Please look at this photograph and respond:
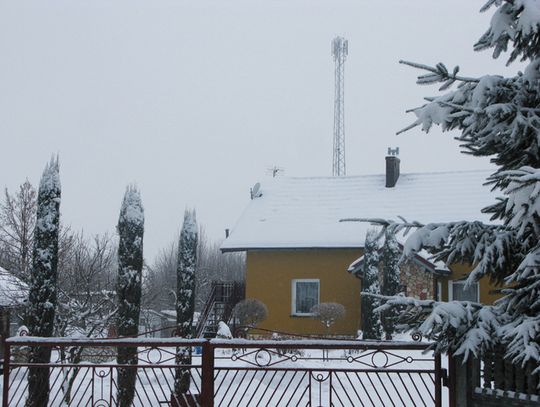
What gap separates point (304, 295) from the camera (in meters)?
19.9

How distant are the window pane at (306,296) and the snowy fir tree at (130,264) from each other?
898 cm

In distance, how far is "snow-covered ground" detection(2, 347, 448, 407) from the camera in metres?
5.15

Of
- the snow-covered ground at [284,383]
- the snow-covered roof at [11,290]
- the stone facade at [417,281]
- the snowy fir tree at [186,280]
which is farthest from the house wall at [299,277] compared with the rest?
the snow-covered roof at [11,290]

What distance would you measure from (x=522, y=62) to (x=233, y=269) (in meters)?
44.8

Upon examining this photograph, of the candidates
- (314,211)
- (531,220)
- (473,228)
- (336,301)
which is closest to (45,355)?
(473,228)

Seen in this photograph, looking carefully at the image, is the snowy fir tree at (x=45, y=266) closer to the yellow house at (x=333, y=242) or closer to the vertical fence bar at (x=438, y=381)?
the vertical fence bar at (x=438, y=381)

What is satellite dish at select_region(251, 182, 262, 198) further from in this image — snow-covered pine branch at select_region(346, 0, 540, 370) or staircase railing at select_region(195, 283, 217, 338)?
snow-covered pine branch at select_region(346, 0, 540, 370)

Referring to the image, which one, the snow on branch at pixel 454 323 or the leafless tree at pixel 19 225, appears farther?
the leafless tree at pixel 19 225

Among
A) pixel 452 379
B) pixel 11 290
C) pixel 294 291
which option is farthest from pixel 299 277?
pixel 452 379

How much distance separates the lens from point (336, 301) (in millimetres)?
19359

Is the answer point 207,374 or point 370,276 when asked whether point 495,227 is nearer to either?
point 207,374

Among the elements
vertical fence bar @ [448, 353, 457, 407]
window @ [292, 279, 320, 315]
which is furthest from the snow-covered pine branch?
window @ [292, 279, 320, 315]

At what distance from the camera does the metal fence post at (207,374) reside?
4938mm

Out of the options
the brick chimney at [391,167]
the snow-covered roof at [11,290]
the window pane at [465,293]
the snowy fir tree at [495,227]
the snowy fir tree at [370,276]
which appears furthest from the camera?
the brick chimney at [391,167]
